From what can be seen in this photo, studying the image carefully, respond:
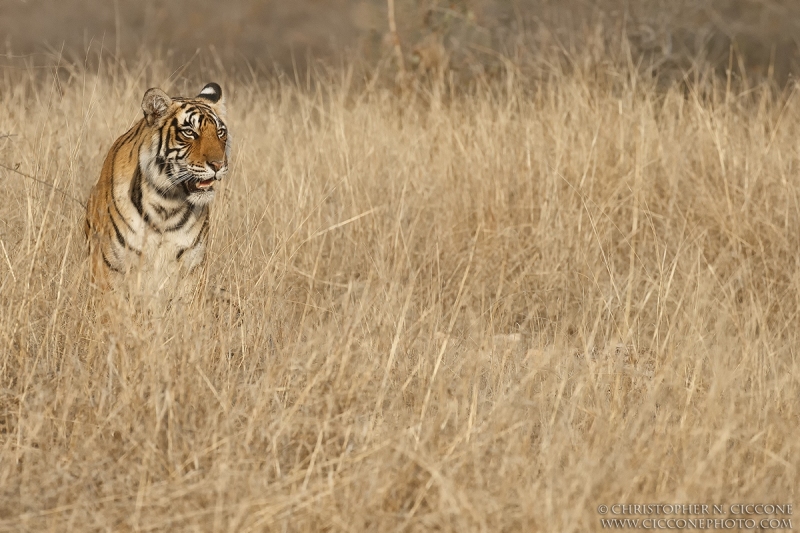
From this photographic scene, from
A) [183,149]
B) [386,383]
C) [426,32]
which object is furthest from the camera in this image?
A: [426,32]

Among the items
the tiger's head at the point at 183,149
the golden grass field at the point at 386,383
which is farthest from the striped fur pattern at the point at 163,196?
the golden grass field at the point at 386,383

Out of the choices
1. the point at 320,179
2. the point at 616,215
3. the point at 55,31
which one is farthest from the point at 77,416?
the point at 55,31

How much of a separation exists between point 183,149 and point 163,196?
0.52ft

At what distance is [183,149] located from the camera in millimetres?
3252

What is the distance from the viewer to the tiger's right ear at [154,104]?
10.7 feet

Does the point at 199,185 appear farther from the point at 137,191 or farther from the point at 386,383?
the point at 386,383

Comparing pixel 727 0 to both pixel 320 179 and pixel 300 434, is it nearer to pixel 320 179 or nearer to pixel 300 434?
pixel 320 179

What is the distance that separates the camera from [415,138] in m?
5.21

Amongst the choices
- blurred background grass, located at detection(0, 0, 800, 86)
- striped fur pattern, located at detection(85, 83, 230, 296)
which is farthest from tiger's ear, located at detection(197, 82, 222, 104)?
blurred background grass, located at detection(0, 0, 800, 86)

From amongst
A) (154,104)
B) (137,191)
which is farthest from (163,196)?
(154,104)

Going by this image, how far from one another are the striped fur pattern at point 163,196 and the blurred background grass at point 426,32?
3343 millimetres

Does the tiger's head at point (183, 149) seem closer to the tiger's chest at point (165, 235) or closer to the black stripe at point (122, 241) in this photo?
the tiger's chest at point (165, 235)

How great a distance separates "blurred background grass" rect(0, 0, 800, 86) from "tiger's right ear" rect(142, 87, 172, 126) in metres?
3.34

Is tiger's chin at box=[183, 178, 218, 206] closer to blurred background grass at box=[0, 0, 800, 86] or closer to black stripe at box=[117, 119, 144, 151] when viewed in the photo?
black stripe at box=[117, 119, 144, 151]
